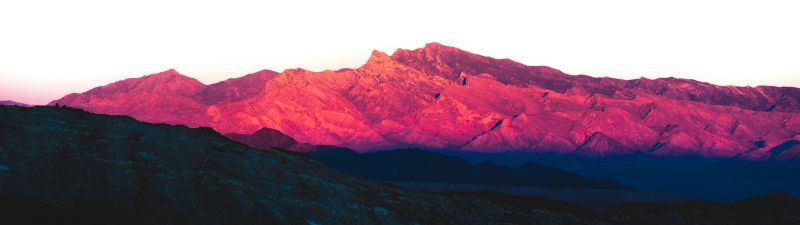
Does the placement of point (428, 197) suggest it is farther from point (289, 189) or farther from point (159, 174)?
point (159, 174)

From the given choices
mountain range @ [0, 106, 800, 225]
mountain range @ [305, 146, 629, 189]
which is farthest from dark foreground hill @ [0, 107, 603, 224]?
mountain range @ [305, 146, 629, 189]

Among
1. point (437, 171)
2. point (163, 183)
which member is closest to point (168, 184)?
point (163, 183)

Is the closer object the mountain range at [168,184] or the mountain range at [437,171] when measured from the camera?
the mountain range at [168,184]

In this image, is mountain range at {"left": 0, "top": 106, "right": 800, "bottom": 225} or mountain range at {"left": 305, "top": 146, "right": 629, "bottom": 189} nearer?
mountain range at {"left": 0, "top": 106, "right": 800, "bottom": 225}

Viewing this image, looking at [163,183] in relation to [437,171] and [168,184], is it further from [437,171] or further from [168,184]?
[437,171]

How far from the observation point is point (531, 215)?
52719 millimetres

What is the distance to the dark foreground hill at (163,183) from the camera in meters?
35.2

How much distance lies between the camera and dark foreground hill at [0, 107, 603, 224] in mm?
35188

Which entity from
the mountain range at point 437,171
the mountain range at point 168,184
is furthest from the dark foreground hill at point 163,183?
the mountain range at point 437,171

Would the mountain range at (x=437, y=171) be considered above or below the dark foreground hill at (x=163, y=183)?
below

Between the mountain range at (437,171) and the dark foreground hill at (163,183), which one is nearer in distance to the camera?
the dark foreground hill at (163,183)

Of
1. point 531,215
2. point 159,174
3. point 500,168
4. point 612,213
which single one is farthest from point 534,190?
point 159,174

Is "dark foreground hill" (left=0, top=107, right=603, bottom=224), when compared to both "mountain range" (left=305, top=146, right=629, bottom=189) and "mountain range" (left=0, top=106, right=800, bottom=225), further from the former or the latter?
"mountain range" (left=305, top=146, right=629, bottom=189)

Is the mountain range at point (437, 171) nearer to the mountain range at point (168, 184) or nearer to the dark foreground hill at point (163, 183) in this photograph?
the mountain range at point (168, 184)
